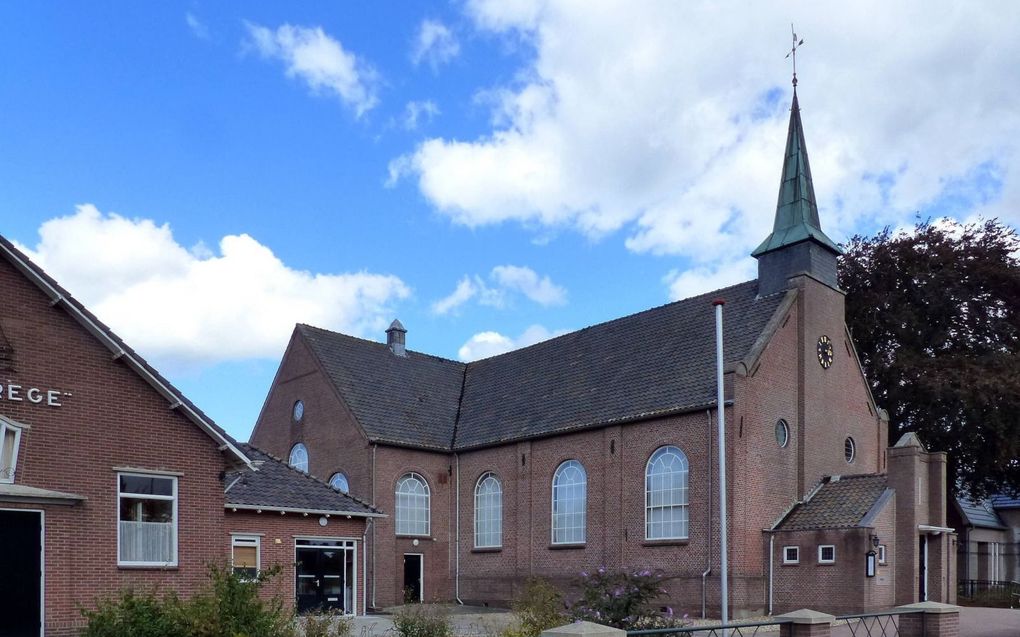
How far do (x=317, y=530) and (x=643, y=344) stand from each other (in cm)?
1392

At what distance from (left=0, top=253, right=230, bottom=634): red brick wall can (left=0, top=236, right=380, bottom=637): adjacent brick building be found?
2 cm

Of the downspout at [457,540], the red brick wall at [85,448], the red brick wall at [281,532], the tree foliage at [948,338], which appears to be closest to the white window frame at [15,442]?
the red brick wall at [85,448]

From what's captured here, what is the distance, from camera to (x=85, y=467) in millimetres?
17078

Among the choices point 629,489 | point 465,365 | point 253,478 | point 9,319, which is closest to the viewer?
point 9,319

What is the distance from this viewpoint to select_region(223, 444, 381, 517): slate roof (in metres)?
23.5

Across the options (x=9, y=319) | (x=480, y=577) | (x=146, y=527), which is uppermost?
(x=9, y=319)

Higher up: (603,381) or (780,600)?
(603,381)

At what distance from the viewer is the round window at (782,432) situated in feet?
92.1

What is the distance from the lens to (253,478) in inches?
962

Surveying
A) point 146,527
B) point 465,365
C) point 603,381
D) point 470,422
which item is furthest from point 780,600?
point 465,365

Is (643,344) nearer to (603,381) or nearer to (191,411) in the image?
(603,381)

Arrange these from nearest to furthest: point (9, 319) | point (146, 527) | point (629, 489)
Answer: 1. point (9, 319)
2. point (146, 527)
3. point (629, 489)

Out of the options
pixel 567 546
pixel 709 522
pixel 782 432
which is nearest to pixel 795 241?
pixel 782 432

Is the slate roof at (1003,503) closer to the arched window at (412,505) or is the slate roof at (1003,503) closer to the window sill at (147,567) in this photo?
the arched window at (412,505)
